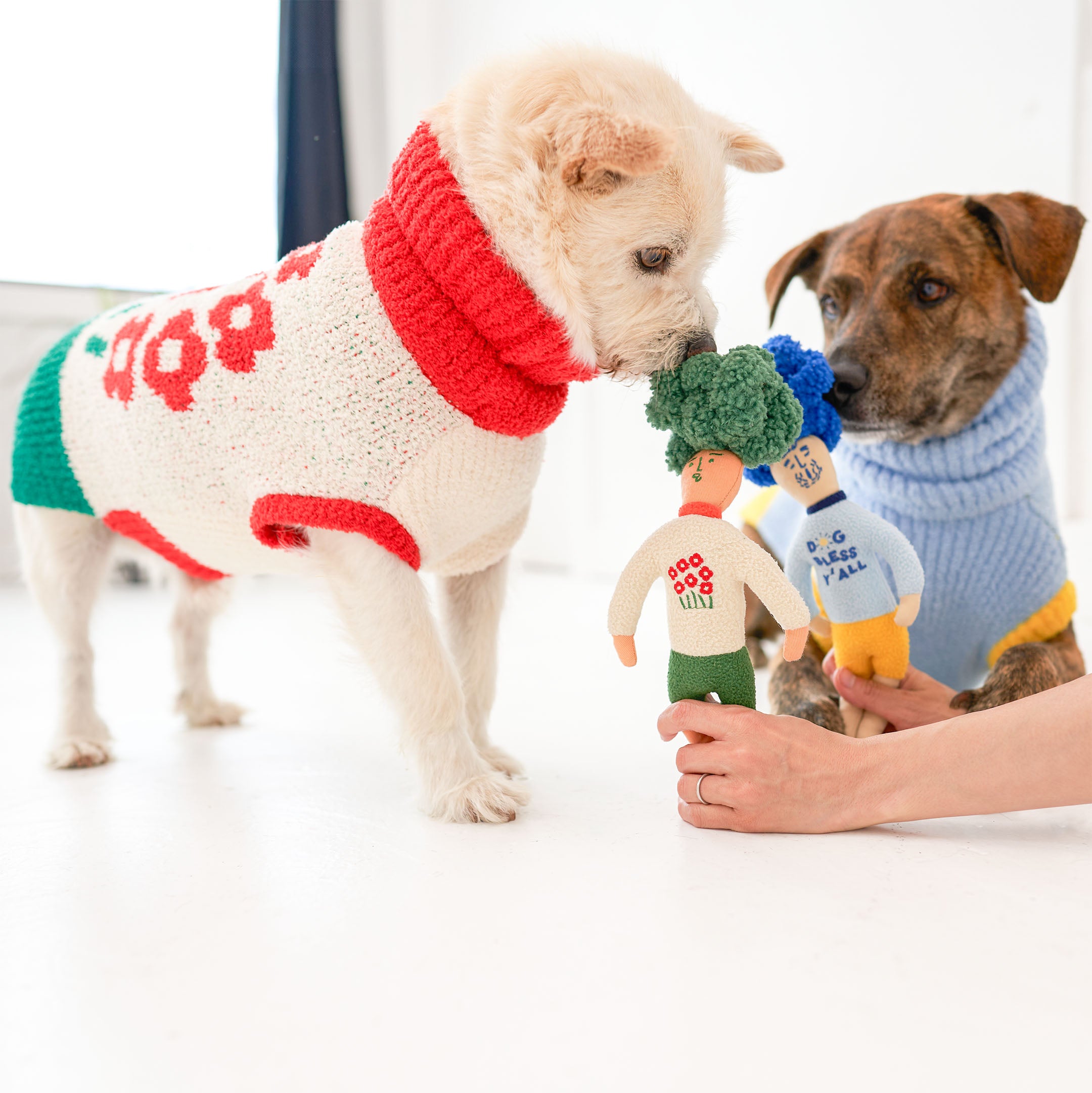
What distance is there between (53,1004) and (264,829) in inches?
15.0

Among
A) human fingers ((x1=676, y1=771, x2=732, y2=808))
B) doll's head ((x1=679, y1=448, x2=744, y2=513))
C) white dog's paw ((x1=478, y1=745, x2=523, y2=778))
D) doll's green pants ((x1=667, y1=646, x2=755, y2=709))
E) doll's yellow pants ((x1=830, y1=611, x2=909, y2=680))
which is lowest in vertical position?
white dog's paw ((x1=478, y1=745, x2=523, y2=778))

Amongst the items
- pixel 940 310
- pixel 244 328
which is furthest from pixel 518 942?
pixel 940 310

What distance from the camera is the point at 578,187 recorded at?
0.95m

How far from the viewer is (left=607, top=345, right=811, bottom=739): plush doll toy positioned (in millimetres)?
969

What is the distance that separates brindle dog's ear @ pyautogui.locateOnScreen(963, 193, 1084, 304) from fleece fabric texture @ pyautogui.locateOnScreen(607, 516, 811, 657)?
29.4 inches

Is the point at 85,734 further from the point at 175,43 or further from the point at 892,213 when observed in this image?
the point at 175,43

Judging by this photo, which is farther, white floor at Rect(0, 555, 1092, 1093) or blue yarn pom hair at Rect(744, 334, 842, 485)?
blue yarn pom hair at Rect(744, 334, 842, 485)

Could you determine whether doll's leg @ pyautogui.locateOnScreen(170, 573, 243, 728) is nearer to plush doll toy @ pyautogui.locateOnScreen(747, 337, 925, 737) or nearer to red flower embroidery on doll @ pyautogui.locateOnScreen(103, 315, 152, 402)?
red flower embroidery on doll @ pyautogui.locateOnScreen(103, 315, 152, 402)

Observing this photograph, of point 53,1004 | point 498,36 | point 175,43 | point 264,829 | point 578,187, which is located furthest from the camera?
point 175,43

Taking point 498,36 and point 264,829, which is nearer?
point 264,829

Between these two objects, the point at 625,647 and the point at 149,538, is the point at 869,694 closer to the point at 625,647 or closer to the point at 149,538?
the point at 625,647

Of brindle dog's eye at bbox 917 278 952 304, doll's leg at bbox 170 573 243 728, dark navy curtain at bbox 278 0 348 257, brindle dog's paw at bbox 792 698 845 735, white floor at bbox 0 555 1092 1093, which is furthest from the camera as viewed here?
dark navy curtain at bbox 278 0 348 257

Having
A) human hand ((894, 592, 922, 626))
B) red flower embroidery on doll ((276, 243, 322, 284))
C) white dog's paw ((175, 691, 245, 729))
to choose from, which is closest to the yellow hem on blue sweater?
human hand ((894, 592, 922, 626))

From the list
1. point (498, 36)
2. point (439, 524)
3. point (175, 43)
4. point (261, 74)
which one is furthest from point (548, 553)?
point (439, 524)
